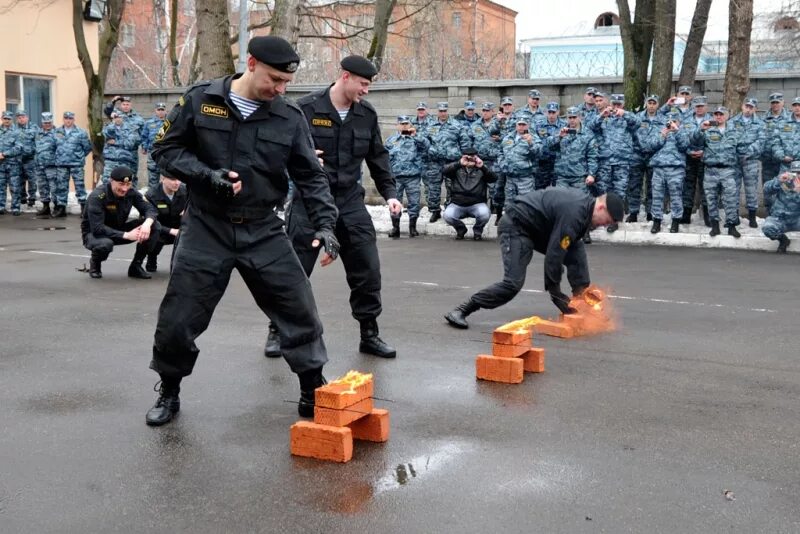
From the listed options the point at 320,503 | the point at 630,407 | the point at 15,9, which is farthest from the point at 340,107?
the point at 15,9

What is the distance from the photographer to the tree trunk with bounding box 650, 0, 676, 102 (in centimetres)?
1708

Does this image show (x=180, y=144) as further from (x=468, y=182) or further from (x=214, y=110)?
(x=468, y=182)

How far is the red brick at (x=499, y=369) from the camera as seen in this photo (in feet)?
20.7

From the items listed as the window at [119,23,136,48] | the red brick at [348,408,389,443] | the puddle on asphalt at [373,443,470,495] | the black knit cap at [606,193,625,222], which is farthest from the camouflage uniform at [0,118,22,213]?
the window at [119,23,136,48]

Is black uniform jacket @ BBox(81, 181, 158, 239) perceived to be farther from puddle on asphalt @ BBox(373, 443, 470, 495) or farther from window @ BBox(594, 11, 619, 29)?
window @ BBox(594, 11, 619, 29)

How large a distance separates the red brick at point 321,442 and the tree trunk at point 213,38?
14.9 metres

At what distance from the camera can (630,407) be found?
578cm

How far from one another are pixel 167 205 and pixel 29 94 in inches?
647

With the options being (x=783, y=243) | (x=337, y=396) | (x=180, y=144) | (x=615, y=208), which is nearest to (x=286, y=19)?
(x=783, y=243)

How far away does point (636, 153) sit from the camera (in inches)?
599

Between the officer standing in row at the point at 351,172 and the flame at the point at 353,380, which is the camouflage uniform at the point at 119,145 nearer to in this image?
the officer standing in row at the point at 351,172

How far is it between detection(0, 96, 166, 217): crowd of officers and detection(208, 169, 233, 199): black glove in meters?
15.3

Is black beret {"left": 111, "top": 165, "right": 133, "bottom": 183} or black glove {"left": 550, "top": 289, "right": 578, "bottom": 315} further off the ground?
black beret {"left": 111, "top": 165, "right": 133, "bottom": 183}

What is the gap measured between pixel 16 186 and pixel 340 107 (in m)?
15.5
